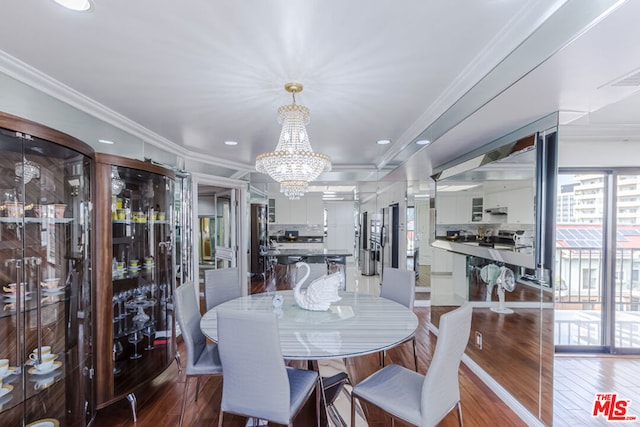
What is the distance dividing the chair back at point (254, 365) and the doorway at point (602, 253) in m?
3.22

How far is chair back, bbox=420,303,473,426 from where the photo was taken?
1.58 meters

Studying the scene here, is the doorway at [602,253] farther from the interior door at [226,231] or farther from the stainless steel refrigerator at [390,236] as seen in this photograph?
the interior door at [226,231]

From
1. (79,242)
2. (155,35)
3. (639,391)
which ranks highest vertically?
(155,35)

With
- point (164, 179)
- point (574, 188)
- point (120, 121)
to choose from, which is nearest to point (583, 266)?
point (574, 188)

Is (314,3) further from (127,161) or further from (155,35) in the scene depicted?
(127,161)

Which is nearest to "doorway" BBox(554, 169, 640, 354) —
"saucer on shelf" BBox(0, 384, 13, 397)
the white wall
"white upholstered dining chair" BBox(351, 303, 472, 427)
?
"white upholstered dining chair" BBox(351, 303, 472, 427)

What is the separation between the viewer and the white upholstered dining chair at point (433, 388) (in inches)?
62.5

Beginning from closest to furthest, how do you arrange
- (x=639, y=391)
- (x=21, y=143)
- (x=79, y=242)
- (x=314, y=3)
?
(x=314, y=3)
(x=21, y=143)
(x=79, y=242)
(x=639, y=391)

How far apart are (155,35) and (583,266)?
182 inches

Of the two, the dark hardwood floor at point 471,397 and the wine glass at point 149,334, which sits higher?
the wine glass at point 149,334

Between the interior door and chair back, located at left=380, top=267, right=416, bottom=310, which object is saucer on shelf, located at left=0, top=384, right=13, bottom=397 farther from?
the interior door

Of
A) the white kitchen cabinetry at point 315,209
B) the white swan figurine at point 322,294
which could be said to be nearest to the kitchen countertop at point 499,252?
the white swan figurine at point 322,294

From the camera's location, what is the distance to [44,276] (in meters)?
1.83

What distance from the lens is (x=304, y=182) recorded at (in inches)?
109
